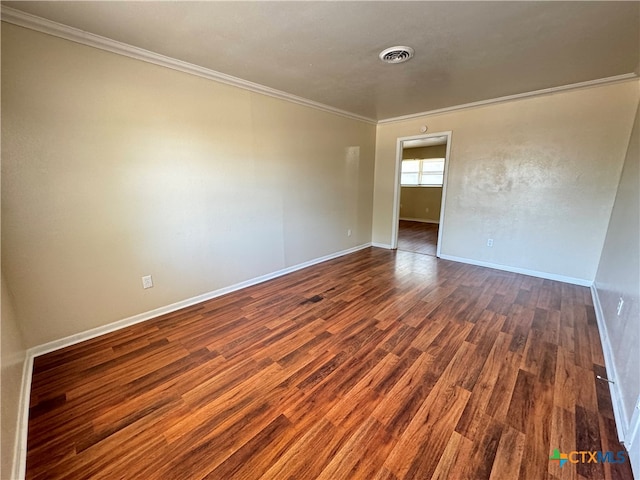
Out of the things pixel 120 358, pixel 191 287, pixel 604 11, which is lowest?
pixel 120 358

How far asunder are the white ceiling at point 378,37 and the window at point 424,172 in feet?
15.1

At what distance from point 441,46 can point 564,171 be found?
2397mm

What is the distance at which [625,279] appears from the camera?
1.92m

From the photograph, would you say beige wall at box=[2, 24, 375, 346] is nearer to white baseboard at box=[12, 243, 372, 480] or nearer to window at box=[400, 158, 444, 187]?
white baseboard at box=[12, 243, 372, 480]

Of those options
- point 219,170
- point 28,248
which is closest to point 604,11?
point 219,170

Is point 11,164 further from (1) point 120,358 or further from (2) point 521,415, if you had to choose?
(2) point 521,415

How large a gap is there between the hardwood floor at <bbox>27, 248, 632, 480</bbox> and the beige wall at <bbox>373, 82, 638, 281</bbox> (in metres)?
0.97

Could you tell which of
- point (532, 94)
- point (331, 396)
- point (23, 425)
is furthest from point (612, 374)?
point (23, 425)

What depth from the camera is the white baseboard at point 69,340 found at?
1.23m

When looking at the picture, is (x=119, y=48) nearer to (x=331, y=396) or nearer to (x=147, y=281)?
(x=147, y=281)

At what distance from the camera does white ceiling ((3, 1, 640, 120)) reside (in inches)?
64.2

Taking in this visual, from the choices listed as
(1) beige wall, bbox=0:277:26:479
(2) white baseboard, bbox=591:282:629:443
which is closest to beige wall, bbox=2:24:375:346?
(1) beige wall, bbox=0:277:26:479

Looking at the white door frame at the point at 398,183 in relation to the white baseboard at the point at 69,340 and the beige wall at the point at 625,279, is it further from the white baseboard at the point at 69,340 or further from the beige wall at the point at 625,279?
the white baseboard at the point at 69,340

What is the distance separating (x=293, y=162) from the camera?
350cm
